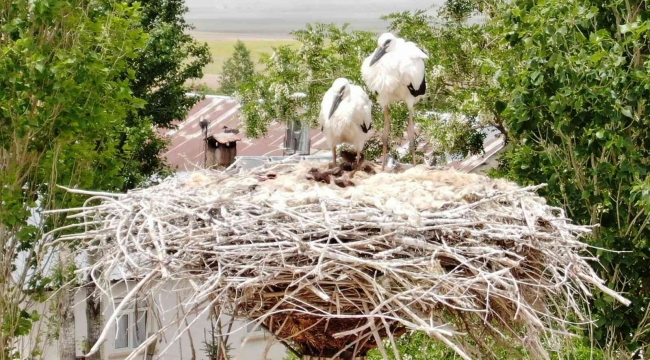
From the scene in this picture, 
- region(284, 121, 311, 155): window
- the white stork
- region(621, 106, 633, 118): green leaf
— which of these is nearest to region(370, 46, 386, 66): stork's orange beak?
the white stork

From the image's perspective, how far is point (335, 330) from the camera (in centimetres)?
606

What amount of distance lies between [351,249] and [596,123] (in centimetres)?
309

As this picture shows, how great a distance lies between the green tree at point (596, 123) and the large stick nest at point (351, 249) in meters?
1.63

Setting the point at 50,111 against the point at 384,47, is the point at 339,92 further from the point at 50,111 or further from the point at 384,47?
the point at 50,111

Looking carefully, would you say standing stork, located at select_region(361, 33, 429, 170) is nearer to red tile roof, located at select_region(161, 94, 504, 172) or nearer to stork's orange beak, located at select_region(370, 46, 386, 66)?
stork's orange beak, located at select_region(370, 46, 386, 66)

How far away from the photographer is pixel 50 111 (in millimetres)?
7758

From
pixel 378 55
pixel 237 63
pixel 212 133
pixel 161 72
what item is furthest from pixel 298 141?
pixel 237 63

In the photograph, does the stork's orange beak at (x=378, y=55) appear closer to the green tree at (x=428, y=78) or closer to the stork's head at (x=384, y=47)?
the stork's head at (x=384, y=47)

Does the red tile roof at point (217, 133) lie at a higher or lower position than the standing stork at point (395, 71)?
lower

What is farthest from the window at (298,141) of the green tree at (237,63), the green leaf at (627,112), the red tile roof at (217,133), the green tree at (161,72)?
the green tree at (237,63)

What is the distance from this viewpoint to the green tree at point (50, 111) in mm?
7465

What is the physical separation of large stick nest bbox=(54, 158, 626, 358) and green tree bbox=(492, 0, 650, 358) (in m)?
1.63

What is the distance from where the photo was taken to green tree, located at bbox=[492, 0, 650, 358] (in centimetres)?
714

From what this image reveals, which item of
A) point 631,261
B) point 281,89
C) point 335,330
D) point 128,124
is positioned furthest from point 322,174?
point 128,124
